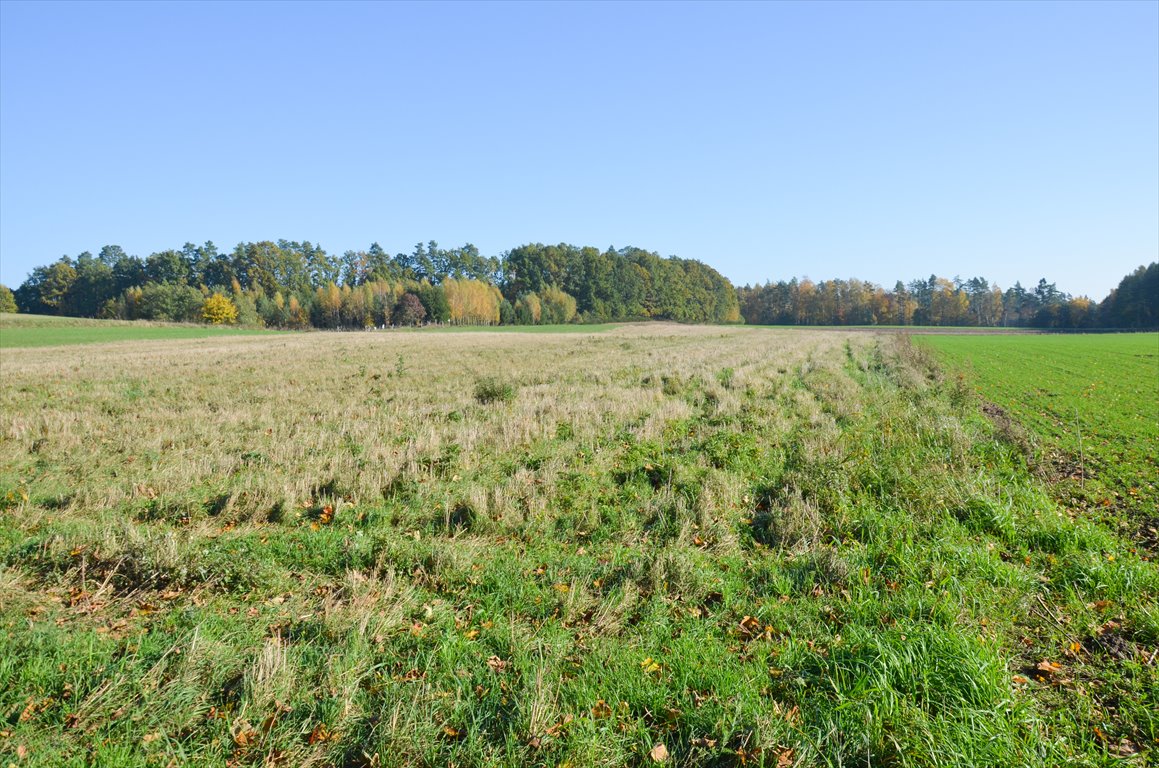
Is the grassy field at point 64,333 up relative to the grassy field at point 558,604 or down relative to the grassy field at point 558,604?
up

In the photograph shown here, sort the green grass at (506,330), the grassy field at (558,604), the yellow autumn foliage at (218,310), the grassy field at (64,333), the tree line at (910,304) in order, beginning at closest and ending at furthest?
the grassy field at (558,604), the grassy field at (64,333), the green grass at (506,330), the yellow autumn foliage at (218,310), the tree line at (910,304)

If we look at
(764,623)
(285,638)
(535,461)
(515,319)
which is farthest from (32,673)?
(515,319)

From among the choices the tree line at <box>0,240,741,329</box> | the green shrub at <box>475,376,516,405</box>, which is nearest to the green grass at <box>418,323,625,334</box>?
the tree line at <box>0,240,741,329</box>

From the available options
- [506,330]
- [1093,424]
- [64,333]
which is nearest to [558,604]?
[1093,424]

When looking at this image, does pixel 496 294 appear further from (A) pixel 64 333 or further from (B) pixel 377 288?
(A) pixel 64 333

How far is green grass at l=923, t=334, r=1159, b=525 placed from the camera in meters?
9.01

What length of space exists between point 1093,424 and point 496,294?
401 feet

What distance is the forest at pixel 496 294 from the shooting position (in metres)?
117

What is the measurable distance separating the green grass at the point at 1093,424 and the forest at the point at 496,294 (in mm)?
106273

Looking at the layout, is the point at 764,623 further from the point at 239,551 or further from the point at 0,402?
the point at 0,402

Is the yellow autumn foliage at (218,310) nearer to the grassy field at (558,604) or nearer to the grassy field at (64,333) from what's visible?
the grassy field at (64,333)

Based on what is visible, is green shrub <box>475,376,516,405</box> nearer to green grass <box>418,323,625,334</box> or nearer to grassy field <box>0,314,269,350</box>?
grassy field <box>0,314,269,350</box>

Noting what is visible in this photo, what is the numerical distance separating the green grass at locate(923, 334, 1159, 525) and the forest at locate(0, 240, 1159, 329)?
349 ft

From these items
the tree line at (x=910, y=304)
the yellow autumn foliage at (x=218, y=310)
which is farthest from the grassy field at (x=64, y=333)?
the tree line at (x=910, y=304)
